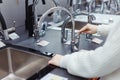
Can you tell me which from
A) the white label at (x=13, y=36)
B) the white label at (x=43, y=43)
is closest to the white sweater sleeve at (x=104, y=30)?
the white label at (x=43, y=43)

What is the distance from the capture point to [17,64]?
1.49m

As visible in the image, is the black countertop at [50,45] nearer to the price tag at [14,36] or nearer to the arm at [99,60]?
the price tag at [14,36]

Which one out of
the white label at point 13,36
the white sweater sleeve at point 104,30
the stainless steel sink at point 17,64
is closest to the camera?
the white sweater sleeve at point 104,30

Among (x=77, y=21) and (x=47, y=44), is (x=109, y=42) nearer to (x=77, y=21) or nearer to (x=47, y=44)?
(x=47, y=44)

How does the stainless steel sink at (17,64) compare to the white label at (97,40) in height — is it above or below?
below

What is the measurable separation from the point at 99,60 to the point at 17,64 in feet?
2.66

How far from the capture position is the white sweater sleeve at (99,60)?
32.7 inches

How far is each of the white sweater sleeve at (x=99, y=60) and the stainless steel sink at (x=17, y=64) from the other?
0.46 meters

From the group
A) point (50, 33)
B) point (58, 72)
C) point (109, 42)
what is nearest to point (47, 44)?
point (50, 33)

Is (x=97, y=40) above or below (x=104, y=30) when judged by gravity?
below

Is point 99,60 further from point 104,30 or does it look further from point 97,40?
point 97,40

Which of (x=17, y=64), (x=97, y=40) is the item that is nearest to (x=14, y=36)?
(x=17, y=64)

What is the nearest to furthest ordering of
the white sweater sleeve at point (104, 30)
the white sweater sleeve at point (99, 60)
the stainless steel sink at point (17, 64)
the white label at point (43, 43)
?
the white sweater sleeve at point (99, 60) → the white sweater sleeve at point (104, 30) → the stainless steel sink at point (17, 64) → the white label at point (43, 43)

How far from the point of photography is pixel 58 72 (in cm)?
105
